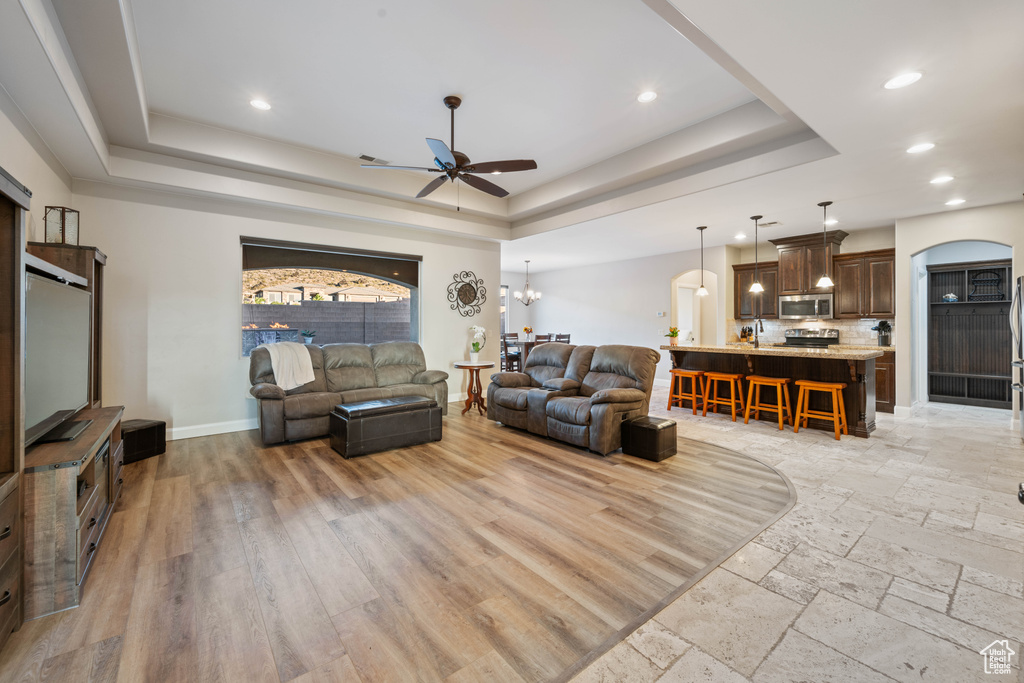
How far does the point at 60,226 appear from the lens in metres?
3.39

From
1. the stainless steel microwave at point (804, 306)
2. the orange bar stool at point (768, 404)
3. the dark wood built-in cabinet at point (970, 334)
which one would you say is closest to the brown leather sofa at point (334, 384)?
the orange bar stool at point (768, 404)

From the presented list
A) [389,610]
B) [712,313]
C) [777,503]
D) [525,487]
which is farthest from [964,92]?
[712,313]

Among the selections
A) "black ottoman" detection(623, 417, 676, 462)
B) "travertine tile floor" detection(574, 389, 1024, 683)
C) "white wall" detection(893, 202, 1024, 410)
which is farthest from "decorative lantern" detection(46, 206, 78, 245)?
"white wall" detection(893, 202, 1024, 410)

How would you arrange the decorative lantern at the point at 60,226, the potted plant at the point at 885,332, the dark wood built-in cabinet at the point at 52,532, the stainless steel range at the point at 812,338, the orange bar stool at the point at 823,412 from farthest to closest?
1. the stainless steel range at the point at 812,338
2. the potted plant at the point at 885,332
3. the orange bar stool at the point at 823,412
4. the decorative lantern at the point at 60,226
5. the dark wood built-in cabinet at the point at 52,532

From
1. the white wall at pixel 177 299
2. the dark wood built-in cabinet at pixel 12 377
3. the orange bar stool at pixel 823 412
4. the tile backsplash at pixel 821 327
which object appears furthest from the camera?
the tile backsplash at pixel 821 327

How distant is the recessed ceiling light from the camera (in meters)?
2.62

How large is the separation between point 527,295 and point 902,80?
29.6 ft

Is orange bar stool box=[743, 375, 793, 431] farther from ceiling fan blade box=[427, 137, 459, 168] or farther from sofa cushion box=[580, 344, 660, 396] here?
ceiling fan blade box=[427, 137, 459, 168]

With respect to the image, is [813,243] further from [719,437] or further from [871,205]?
[719,437]

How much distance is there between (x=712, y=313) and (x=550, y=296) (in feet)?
13.4

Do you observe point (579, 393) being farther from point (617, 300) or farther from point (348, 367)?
point (617, 300)

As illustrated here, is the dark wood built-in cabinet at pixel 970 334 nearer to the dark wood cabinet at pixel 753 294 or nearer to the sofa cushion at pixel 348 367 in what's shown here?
the dark wood cabinet at pixel 753 294

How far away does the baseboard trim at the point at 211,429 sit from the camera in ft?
15.2

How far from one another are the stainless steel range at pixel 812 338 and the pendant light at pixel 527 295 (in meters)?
5.55
